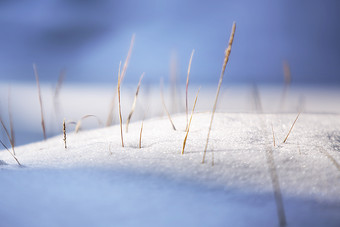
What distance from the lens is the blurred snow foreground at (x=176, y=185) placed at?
453 millimetres

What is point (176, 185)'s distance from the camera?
0.54 meters

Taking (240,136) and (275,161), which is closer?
(275,161)

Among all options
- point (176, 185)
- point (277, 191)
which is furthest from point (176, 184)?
point (277, 191)

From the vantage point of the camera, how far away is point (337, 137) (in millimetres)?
871

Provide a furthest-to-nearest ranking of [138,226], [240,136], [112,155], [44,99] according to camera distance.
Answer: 1. [44,99]
2. [240,136]
3. [112,155]
4. [138,226]

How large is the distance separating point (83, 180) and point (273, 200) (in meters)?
0.34

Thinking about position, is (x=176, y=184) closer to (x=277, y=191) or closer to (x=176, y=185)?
(x=176, y=185)

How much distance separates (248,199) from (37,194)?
1.18ft

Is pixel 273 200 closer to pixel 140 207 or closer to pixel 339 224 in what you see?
pixel 339 224

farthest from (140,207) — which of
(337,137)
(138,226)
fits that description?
(337,137)

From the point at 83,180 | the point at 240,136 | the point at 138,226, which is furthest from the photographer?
the point at 240,136

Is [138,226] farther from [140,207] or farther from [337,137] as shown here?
[337,137]

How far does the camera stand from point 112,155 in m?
0.67

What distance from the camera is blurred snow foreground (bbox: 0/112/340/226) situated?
45 cm
